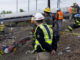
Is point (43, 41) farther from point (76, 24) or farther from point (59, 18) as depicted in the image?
point (59, 18)

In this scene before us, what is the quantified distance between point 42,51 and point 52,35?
438mm

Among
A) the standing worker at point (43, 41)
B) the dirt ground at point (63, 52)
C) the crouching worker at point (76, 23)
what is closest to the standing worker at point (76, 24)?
the crouching worker at point (76, 23)

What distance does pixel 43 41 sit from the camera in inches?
173

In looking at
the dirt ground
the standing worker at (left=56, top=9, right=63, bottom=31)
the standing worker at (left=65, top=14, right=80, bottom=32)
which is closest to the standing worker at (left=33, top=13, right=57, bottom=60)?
the dirt ground

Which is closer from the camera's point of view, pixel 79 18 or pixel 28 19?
pixel 79 18

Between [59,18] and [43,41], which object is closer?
[43,41]

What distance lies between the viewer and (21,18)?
20984 millimetres

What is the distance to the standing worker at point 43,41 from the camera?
14.2 ft

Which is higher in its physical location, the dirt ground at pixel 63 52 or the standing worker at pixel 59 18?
the standing worker at pixel 59 18

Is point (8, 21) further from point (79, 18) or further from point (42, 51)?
point (42, 51)

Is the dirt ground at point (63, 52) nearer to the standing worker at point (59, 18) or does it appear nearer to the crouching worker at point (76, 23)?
the crouching worker at point (76, 23)

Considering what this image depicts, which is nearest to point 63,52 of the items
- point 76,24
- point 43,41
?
point 43,41

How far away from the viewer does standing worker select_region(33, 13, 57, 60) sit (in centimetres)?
434

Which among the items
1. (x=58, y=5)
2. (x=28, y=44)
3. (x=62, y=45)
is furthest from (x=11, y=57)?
(x=58, y=5)
